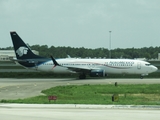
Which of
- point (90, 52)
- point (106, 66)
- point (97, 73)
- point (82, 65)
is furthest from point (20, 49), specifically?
point (90, 52)

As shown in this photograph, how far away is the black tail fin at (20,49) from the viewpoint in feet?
198

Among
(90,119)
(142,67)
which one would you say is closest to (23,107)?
(90,119)

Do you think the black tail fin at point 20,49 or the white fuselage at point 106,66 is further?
the black tail fin at point 20,49

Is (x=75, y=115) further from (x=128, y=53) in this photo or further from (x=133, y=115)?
(x=128, y=53)

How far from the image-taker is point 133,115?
18.4 meters

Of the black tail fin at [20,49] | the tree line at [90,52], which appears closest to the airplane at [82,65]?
the black tail fin at [20,49]

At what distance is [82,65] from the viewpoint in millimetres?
59938

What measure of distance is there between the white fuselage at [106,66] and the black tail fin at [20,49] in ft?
7.32

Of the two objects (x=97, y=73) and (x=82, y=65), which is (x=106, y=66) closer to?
(x=97, y=73)

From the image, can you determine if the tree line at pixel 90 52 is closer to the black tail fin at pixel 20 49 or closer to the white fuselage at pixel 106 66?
the black tail fin at pixel 20 49

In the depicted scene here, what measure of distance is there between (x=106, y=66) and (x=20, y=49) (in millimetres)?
13533

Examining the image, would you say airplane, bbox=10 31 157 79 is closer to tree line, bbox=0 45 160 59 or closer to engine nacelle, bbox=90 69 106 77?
engine nacelle, bbox=90 69 106 77

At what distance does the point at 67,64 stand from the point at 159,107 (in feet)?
127


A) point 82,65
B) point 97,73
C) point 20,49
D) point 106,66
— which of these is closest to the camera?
point 97,73
